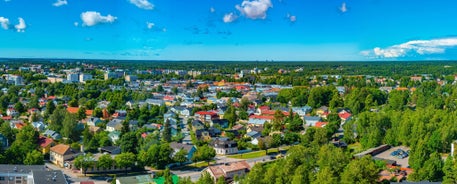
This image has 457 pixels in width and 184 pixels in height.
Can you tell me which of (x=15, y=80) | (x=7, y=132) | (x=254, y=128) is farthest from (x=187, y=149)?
(x=15, y=80)

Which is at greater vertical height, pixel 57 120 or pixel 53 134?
pixel 57 120

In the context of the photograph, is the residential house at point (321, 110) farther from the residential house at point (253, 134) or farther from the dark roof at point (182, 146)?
the dark roof at point (182, 146)

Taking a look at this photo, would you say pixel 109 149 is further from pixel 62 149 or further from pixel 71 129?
pixel 71 129

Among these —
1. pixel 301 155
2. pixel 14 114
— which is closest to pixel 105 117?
pixel 14 114

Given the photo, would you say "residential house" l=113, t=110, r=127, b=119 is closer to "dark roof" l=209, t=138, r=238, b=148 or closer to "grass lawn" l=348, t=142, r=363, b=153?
"dark roof" l=209, t=138, r=238, b=148

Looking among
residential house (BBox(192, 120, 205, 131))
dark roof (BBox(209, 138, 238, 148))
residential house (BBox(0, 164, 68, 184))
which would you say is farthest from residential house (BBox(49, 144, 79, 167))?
residential house (BBox(192, 120, 205, 131))
